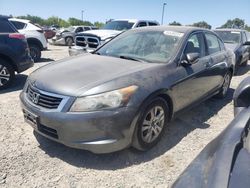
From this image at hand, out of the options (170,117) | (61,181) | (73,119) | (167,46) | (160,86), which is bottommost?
(61,181)

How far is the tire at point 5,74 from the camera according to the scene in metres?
5.89

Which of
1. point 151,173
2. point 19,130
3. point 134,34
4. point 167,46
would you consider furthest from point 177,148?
point 19,130

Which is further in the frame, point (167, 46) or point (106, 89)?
point (167, 46)

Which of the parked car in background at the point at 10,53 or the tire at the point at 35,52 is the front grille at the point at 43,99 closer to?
the parked car in background at the point at 10,53

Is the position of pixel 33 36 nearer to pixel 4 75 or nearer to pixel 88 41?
pixel 88 41

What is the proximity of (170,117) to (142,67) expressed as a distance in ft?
2.74

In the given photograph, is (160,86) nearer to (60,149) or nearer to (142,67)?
(142,67)

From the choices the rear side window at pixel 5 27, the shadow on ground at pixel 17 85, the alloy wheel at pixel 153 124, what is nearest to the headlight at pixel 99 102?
the alloy wheel at pixel 153 124

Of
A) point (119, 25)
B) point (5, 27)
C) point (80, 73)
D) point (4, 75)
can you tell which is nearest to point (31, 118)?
point (80, 73)

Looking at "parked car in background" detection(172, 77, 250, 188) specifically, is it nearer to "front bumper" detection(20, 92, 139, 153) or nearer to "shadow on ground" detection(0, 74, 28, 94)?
"front bumper" detection(20, 92, 139, 153)

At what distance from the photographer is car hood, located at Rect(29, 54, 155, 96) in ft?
9.74

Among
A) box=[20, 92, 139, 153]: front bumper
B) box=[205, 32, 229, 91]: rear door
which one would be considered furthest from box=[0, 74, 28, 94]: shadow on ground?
box=[205, 32, 229, 91]: rear door

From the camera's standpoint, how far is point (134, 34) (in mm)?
4469

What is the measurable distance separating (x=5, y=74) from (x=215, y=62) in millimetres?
4498
